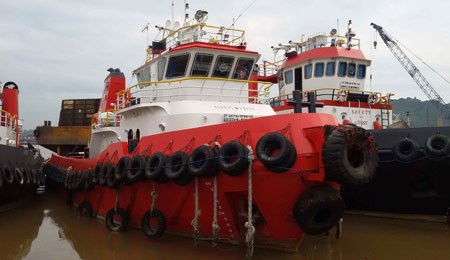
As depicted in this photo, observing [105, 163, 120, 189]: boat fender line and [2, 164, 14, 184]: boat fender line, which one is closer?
[105, 163, 120, 189]: boat fender line

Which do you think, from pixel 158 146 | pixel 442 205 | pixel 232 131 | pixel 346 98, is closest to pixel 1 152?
pixel 158 146

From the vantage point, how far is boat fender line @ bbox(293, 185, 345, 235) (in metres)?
5.35

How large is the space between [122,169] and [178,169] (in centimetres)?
177

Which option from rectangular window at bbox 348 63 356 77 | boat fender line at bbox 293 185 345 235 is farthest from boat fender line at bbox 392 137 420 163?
rectangular window at bbox 348 63 356 77

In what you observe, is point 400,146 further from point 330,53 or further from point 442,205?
point 330,53

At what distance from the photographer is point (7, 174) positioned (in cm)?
930

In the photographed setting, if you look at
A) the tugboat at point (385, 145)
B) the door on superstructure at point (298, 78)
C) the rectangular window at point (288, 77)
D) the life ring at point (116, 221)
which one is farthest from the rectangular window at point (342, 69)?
the life ring at point (116, 221)

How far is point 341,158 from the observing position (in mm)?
5191

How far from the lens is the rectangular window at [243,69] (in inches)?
379

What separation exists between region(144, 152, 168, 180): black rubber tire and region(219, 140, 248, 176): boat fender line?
4.54 ft

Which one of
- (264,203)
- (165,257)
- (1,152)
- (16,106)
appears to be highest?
(16,106)

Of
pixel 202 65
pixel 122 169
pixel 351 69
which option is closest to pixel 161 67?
pixel 202 65

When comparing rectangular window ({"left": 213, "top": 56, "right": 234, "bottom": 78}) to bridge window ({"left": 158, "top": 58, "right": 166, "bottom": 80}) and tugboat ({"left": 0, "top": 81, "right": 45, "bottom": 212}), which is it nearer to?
bridge window ({"left": 158, "top": 58, "right": 166, "bottom": 80})

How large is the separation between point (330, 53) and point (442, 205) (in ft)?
28.0
